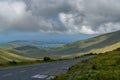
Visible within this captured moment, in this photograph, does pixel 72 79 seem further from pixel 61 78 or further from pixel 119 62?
pixel 119 62

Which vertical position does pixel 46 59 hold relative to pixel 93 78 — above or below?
above

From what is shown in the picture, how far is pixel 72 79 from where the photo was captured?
816 inches

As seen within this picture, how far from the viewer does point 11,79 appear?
34000mm

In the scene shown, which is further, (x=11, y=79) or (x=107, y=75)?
(x=11, y=79)

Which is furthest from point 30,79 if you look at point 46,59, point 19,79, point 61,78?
point 46,59

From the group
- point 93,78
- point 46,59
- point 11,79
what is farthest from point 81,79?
point 46,59

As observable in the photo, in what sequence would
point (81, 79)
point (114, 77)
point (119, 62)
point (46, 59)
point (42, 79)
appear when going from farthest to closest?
point (46, 59)
point (42, 79)
point (119, 62)
point (81, 79)
point (114, 77)

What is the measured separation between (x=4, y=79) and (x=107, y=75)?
19300mm

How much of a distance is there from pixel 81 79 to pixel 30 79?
15403 millimetres

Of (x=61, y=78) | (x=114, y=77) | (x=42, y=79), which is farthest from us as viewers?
(x=42, y=79)

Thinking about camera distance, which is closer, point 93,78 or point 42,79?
point 93,78

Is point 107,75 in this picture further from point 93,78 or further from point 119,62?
point 119,62

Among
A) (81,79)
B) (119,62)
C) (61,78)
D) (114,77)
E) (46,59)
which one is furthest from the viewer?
(46,59)

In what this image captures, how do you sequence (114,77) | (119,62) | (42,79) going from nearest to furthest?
(114,77), (119,62), (42,79)
